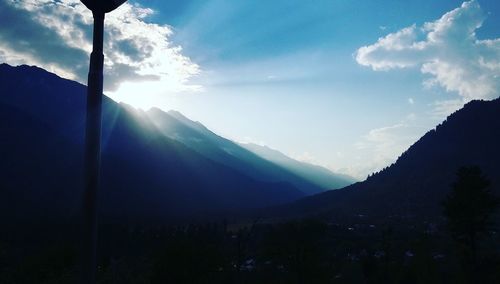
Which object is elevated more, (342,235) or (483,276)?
(483,276)

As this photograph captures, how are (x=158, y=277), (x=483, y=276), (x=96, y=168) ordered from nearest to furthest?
(x=96, y=168) → (x=483, y=276) → (x=158, y=277)

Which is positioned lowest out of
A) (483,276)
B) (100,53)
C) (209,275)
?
(209,275)

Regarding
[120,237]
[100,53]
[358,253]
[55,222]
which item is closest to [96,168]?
[100,53]

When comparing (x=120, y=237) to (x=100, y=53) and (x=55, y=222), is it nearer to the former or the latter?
(x=55, y=222)

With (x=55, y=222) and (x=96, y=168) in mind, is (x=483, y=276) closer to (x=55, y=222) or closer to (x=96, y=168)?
(x=96, y=168)

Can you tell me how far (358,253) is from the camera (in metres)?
142

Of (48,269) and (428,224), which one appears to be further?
(428,224)

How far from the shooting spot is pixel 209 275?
61.0 metres

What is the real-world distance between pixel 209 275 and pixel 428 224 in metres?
161

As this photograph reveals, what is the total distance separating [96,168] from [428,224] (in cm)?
21036

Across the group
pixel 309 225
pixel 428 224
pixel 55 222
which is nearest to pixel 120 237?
pixel 55 222

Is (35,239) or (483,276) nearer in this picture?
(483,276)

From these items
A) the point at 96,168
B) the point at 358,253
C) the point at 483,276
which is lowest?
the point at 358,253

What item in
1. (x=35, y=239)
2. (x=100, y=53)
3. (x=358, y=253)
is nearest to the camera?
(x=100, y=53)
